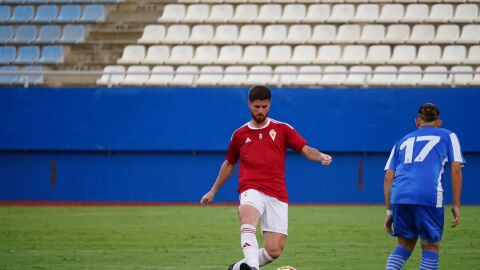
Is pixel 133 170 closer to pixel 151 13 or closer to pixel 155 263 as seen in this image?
pixel 151 13

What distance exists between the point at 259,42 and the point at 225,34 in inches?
41.5

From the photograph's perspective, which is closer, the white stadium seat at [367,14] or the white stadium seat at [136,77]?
the white stadium seat at [136,77]

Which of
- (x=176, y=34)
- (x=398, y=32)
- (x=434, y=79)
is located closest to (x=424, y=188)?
(x=434, y=79)

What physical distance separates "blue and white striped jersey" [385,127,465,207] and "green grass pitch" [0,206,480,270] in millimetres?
2936

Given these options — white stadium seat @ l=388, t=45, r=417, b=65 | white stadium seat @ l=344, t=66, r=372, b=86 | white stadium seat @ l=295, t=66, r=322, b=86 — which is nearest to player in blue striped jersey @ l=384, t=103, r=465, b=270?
white stadium seat @ l=344, t=66, r=372, b=86

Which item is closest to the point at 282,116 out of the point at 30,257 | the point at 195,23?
the point at 195,23

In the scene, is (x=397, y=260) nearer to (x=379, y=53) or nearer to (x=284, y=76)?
(x=284, y=76)

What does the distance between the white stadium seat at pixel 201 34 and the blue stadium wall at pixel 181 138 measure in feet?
10.8

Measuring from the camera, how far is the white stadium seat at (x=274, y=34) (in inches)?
1083

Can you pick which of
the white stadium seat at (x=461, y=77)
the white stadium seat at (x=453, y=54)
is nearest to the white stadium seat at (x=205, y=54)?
the white stadium seat at (x=453, y=54)

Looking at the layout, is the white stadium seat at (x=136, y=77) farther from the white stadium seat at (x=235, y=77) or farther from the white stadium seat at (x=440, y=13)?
the white stadium seat at (x=440, y=13)

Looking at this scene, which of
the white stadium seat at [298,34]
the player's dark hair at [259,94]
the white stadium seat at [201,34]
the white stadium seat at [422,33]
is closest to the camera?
the player's dark hair at [259,94]

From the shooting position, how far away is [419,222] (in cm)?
938

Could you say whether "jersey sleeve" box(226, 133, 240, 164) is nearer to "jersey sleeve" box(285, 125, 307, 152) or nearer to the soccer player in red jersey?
the soccer player in red jersey
